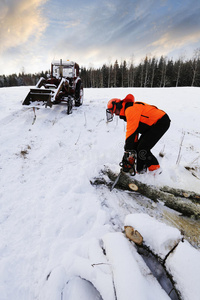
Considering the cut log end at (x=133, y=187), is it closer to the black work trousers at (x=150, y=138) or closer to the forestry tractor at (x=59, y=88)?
the black work trousers at (x=150, y=138)

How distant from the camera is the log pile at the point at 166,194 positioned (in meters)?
2.14

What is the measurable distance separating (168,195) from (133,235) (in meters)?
1.12

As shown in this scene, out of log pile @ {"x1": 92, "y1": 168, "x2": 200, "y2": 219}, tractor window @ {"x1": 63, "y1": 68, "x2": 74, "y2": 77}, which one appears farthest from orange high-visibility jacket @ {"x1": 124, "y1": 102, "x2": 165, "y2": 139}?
tractor window @ {"x1": 63, "y1": 68, "x2": 74, "y2": 77}

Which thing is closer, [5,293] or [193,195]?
[5,293]

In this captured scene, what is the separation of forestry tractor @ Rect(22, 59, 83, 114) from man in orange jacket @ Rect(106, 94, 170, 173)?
3746 mm

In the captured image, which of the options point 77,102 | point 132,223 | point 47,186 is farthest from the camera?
point 77,102

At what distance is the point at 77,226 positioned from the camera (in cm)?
186

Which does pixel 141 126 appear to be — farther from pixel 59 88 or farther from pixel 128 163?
pixel 59 88

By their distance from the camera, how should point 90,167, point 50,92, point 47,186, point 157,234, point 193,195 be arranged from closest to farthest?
point 157,234 → point 193,195 → point 47,186 → point 90,167 → point 50,92

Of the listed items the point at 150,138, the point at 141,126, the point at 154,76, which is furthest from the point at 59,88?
the point at 154,76

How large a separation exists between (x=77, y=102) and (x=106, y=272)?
290 inches

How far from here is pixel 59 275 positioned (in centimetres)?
132

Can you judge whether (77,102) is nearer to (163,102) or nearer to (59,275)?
(163,102)

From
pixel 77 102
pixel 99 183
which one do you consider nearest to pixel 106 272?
pixel 99 183
